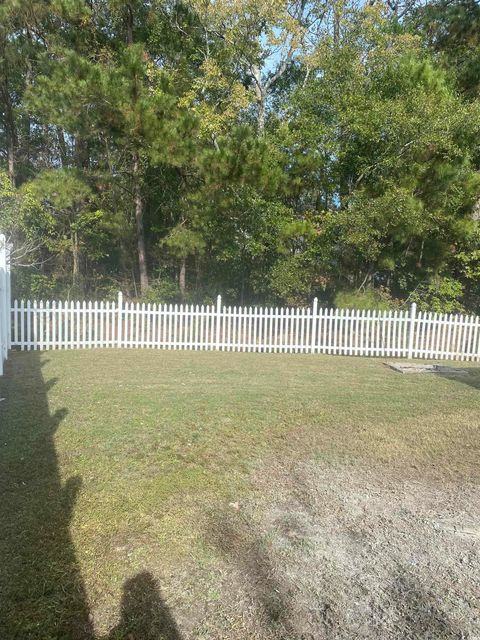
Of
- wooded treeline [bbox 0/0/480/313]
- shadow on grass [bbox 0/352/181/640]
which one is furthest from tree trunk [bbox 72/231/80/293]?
shadow on grass [bbox 0/352/181/640]

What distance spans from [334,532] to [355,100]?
14815 millimetres

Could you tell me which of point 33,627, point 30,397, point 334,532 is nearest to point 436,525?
point 334,532

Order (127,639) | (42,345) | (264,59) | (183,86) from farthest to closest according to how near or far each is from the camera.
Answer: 1. (264,59)
2. (183,86)
3. (42,345)
4. (127,639)

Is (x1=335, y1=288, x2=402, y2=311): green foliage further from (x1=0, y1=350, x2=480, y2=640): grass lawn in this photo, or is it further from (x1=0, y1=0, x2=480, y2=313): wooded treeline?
(x1=0, y1=350, x2=480, y2=640): grass lawn

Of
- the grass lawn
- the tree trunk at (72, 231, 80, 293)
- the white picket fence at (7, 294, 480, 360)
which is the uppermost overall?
the tree trunk at (72, 231, 80, 293)

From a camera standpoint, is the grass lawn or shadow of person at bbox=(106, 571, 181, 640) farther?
the grass lawn

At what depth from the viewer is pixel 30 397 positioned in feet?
21.2

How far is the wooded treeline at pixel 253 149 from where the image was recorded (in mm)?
14547

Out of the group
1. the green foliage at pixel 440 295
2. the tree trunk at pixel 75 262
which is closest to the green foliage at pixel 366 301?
the green foliage at pixel 440 295

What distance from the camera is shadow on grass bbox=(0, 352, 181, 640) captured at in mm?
2332

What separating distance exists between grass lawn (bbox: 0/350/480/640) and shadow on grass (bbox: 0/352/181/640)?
0.01 m

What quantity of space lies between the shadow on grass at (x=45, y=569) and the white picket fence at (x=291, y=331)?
7.61m

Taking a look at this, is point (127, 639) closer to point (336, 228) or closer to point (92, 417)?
point (92, 417)

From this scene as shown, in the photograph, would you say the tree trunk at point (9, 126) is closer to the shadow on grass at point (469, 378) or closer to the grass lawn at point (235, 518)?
the grass lawn at point (235, 518)
